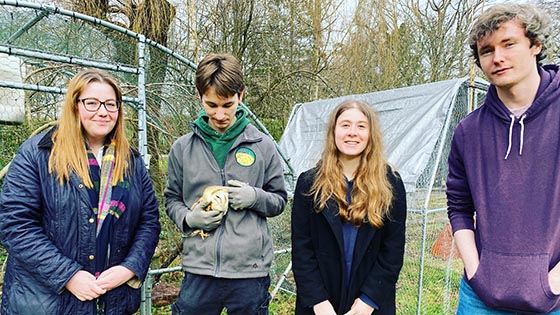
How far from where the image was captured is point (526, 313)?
4.85 feet

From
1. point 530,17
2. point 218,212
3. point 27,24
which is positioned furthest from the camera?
point 27,24

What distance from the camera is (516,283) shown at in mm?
1440

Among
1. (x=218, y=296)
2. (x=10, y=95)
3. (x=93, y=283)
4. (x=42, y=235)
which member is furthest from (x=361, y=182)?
(x=10, y=95)

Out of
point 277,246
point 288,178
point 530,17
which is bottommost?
point 277,246

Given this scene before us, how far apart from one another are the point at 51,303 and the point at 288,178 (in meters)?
2.40

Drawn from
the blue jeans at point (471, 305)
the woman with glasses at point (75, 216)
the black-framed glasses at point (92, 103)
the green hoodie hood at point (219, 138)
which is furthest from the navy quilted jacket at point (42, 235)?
the blue jeans at point (471, 305)

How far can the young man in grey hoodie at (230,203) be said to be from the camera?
5.94 feet

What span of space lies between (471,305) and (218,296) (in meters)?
1.07

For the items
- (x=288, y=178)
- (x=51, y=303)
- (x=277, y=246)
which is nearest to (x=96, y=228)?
(x=51, y=303)

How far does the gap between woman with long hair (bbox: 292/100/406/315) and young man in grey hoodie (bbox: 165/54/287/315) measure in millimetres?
183

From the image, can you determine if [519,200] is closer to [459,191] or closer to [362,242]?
[459,191]

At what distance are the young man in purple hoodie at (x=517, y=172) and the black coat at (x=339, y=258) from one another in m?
0.34

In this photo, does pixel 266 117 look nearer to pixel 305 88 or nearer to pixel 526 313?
pixel 305 88

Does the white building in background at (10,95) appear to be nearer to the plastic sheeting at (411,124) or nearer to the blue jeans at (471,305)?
the plastic sheeting at (411,124)
